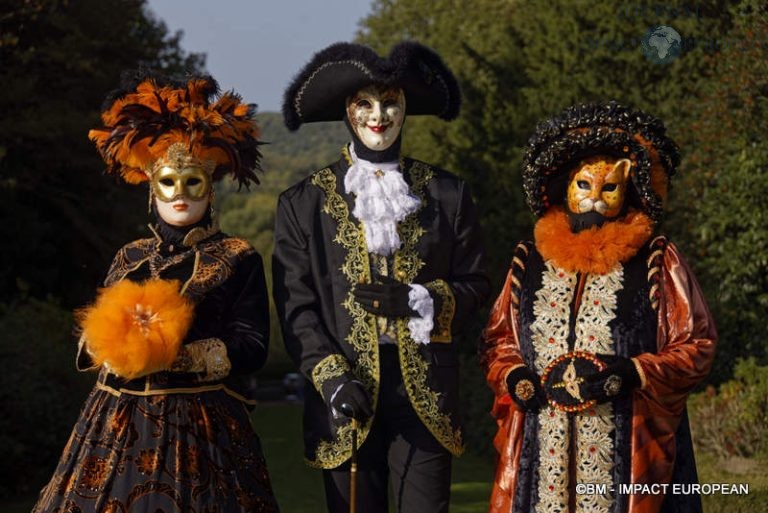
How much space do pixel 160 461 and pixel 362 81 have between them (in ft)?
7.05

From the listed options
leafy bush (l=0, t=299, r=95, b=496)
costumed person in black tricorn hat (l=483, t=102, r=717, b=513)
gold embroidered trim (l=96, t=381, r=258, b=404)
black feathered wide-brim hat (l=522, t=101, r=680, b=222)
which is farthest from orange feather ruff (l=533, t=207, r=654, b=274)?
leafy bush (l=0, t=299, r=95, b=496)

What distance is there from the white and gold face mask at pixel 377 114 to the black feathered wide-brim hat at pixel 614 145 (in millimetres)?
728

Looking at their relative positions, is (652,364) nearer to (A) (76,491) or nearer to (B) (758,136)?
(A) (76,491)

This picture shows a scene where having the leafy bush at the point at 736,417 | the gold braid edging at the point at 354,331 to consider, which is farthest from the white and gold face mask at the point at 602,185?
the leafy bush at the point at 736,417

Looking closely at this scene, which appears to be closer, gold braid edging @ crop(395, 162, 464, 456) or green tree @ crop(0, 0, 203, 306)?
gold braid edging @ crop(395, 162, 464, 456)

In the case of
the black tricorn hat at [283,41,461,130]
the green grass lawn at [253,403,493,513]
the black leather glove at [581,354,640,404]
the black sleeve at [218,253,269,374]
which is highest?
the black tricorn hat at [283,41,461,130]

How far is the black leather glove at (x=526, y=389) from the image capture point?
19.3 ft

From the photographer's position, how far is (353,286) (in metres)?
6.14

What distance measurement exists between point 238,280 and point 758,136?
776 centimetres

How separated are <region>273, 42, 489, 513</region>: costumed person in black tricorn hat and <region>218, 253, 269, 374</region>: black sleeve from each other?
138mm

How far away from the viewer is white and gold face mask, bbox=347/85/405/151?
6223mm

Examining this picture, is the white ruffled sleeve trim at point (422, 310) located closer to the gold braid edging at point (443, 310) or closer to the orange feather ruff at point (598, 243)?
the gold braid edging at point (443, 310)

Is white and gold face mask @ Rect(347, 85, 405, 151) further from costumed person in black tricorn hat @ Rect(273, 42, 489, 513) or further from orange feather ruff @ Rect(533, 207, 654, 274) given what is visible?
orange feather ruff @ Rect(533, 207, 654, 274)

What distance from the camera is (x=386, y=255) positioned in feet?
20.3
